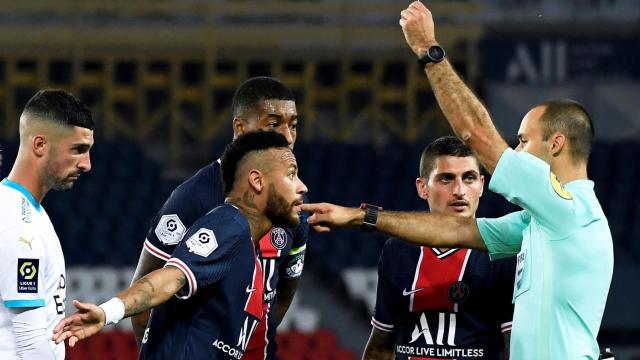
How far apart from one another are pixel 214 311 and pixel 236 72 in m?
12.4

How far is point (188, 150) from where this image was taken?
1661 cm

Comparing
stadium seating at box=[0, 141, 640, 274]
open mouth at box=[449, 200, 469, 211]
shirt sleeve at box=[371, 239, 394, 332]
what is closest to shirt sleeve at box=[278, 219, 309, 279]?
shirt sleeve at box=[371, 239, 394, 332]

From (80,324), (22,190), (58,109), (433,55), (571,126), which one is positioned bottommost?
(80,324)

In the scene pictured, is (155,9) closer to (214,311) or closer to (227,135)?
(227,135)

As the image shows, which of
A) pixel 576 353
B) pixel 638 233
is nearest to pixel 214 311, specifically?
pixel 576 353

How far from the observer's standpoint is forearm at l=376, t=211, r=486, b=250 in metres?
4.80

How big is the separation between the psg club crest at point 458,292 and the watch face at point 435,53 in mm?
1223

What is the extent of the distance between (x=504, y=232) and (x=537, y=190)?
23.0 inches

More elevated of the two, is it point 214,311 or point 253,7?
point 253,7

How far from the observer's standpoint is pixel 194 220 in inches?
209

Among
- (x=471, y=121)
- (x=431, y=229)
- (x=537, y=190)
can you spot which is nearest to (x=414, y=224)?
(x=431, y=229)

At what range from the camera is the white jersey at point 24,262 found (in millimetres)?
4523

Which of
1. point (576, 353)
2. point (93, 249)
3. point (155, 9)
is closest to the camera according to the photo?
point (576, 353)

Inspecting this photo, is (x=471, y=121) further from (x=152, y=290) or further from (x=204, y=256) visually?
(x=152, y=290)
